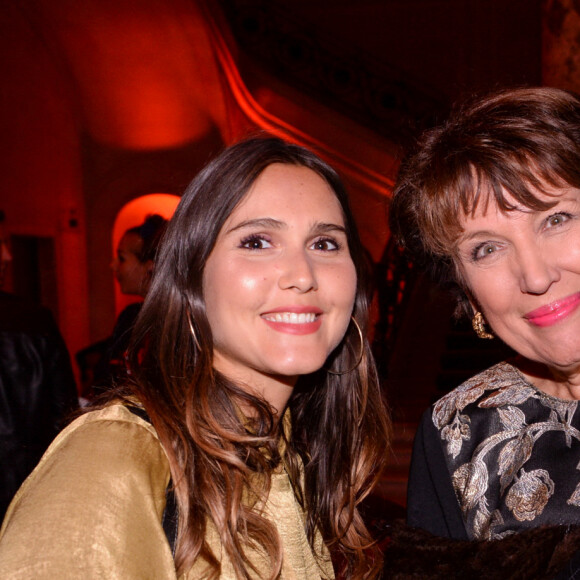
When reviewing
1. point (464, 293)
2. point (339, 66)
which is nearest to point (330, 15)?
point (339, 66)

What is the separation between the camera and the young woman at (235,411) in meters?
1.45

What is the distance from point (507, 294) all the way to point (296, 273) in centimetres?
59

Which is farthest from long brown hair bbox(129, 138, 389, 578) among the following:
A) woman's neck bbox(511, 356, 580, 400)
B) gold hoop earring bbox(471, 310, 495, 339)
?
woman's neck bbox(511, 356, 580, 400)

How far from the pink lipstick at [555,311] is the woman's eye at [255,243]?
74 cm

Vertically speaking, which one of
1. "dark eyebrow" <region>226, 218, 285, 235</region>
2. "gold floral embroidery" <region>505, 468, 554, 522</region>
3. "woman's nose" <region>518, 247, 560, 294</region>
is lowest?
"gold floral embroidery" <region>505, 468, 554, 522</region>

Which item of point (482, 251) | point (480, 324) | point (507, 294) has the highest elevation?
point (482, 251)

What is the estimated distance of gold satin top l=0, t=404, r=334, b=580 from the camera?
4.15ft

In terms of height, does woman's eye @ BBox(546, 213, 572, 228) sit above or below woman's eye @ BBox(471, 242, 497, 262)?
above

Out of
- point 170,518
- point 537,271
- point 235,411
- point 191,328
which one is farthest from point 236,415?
point 537,271

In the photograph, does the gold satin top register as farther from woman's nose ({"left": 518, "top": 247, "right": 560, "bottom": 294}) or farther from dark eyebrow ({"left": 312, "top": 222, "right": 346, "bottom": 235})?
woman's nose ({"left": 518, "top": 247, "right": 560, "bottom": 294})

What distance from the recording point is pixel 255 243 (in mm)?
1906

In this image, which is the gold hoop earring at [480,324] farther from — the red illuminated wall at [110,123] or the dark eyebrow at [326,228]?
the red illuminated wall at [110,123]

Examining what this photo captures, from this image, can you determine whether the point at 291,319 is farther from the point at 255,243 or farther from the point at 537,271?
the point at 537,271

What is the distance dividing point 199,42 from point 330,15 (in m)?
6.05
